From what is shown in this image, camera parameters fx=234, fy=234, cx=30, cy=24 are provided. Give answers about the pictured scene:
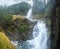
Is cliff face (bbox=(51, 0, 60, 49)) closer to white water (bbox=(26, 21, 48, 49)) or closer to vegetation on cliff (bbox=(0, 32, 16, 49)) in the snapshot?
white water (bbox=(26, 21, 48, 49))

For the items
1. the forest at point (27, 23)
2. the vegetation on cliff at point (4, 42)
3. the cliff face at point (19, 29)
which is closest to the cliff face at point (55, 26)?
the forest at point (27, 23)

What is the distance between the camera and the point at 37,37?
1.79 meters

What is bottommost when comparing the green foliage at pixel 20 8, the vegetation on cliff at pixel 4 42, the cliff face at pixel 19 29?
the vegetation on cliff at pixel 4 42

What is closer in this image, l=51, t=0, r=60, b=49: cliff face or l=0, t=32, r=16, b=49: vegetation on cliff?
l=0, t=32, r=16, b=49: vegetation on cliff

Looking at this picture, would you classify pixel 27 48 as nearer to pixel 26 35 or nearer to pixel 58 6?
pixel 26 35

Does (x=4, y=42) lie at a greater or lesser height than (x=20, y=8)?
lesser

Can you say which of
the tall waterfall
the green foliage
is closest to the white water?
the tall waterfall

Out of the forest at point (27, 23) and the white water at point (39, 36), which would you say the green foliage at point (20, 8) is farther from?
the white water at point (39, 36)

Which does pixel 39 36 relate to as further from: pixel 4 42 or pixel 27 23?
pixel 4 42

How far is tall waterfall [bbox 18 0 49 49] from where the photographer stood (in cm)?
177

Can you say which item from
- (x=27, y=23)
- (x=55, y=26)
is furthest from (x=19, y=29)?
(x=55, y=26)

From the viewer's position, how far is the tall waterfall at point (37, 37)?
5.81ft

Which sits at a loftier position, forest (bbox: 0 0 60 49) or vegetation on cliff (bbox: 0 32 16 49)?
forest (bbox: 0 0 60 49)

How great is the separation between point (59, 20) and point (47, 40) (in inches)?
7.4
